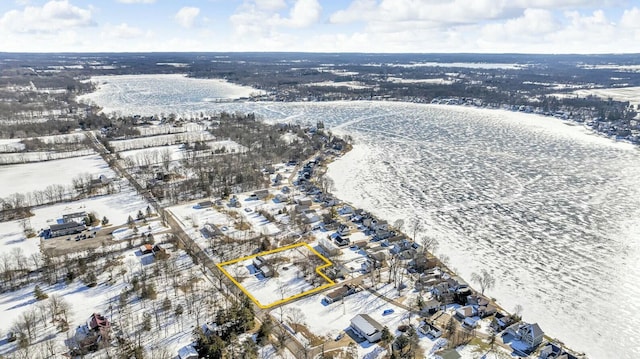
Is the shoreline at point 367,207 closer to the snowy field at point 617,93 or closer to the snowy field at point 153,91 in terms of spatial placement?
the snowy field at point 153,91

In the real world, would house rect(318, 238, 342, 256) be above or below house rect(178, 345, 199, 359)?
above

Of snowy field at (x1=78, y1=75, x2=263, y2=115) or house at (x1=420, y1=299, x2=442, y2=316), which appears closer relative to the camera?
house at (x1=420, y1=299, x2=442, y2=316)

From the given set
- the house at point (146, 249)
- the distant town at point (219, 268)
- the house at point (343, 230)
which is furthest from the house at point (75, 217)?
the house at point (343, 230)

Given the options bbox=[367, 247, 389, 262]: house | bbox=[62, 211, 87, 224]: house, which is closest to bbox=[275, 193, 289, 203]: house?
bbox=[367, 247, 389, 262]: house

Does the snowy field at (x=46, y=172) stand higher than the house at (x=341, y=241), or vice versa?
the snowy field at (x=46, y=172)

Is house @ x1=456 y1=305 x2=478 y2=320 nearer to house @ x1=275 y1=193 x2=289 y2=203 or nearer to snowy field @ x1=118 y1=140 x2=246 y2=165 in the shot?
house @ x1=275 y1=193 x2=289 y2=203

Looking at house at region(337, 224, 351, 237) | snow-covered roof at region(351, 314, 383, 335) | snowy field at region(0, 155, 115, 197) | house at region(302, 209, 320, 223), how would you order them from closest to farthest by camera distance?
snow-covered roof at region(351, 314, 383, 335), house at region(337, 224, 351, 237), house at region(302, 209, 320, 223), snowy field at region(0, 155, 115, 197)
